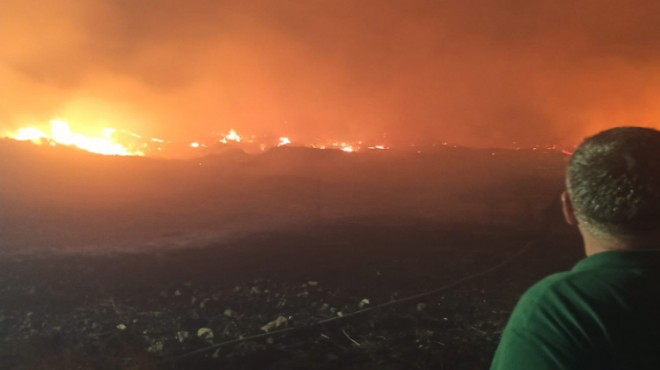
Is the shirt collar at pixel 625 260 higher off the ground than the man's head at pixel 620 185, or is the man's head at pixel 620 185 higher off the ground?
the man's head at pixel 620 185

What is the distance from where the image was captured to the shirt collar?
4.59ft

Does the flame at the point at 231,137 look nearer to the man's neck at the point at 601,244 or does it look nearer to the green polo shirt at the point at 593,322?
the man's neck at the point at 601,244

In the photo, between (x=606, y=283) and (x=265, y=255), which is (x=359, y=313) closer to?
(x=265, y=255)

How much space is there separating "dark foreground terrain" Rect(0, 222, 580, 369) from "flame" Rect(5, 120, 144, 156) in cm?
628

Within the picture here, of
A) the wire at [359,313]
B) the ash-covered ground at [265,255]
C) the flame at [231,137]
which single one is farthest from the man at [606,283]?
the flame at [231,137]

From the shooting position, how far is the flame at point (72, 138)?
44.7ft

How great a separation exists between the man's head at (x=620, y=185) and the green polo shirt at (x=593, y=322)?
3.9 inches

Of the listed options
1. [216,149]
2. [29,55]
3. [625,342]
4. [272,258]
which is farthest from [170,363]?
[29,55]

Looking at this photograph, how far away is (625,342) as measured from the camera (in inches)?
50.9

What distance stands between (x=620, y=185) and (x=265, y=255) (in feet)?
21.6

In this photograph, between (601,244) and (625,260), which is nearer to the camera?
(625,260)

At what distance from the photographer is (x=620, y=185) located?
4.67ft

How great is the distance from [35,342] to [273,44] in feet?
36.9

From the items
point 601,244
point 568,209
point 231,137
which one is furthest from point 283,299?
point 231,137
